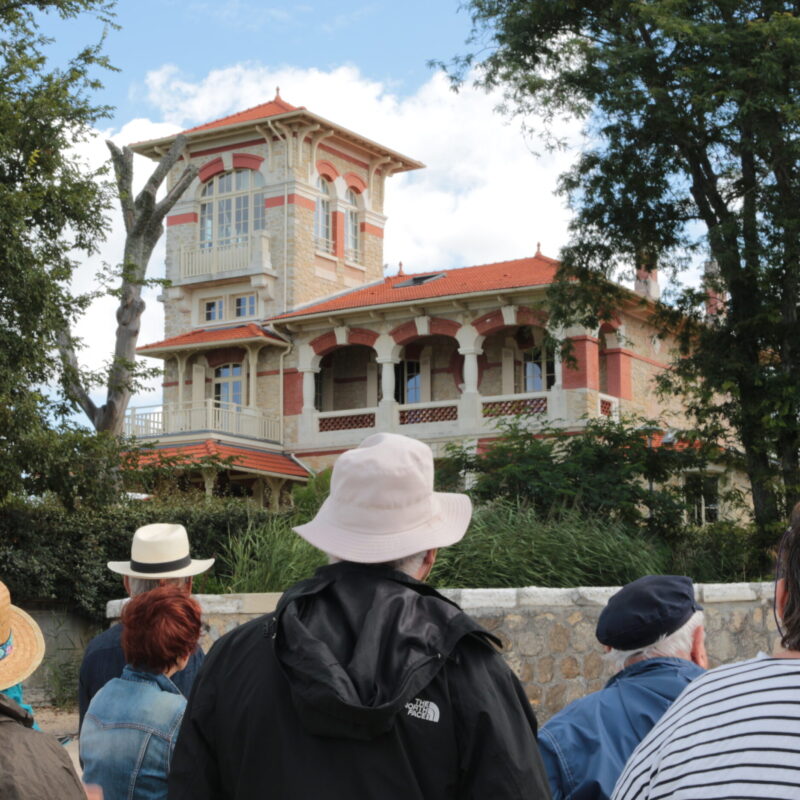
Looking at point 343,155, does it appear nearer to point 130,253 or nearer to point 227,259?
point 227,259

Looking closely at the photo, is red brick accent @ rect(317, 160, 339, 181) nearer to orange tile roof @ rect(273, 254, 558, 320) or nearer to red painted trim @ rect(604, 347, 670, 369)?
orange tile roof @ rect(273, 254, 558, 320)

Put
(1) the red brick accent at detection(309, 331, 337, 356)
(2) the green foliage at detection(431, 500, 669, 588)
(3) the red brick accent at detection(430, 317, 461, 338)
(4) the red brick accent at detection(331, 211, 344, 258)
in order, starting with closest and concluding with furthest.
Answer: (2) the green foliage at detection(431, 500, 669, 588), (3) the red brick accent at detection(430, 317, 461, 338), (1) the red brick accent at detection(309, 331, 337, 356), (4) the red brick accent at detection(331, 211, 344, 258)

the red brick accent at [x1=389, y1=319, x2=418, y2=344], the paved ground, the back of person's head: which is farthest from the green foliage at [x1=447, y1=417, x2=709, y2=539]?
the red brick accent at [x1=389, y1=319, x2=418, y2=344]

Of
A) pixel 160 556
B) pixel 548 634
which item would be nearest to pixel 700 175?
pixel 548 634

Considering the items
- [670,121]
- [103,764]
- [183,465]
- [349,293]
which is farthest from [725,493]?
[349,293]

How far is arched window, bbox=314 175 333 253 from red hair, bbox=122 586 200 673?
108 feet

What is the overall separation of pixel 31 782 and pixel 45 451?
43.5 ft

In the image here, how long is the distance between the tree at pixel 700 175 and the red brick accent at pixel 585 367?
37.1 ft

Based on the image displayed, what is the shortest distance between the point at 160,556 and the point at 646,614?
2.41 meters

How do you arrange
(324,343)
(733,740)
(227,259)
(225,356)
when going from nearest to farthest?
(733,740) < (324,343) < (225,356) < (227,259)

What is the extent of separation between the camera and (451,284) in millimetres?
33625

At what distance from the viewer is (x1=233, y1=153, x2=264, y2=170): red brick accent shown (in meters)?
36.0

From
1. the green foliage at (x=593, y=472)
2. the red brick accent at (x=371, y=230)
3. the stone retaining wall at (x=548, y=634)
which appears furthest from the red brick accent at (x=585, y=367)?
the stone retaining wall at (x=548, y=634)

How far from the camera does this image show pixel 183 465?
2436cm
